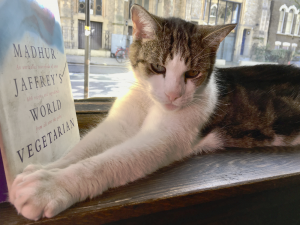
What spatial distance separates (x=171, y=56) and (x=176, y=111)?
25 cm

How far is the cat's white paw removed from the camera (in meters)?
0.46

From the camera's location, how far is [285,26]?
2164mm

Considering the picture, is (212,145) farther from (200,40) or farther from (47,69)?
(47,69)

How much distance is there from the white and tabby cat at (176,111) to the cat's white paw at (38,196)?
10cm

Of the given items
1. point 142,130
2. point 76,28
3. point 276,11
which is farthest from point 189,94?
point 276,11

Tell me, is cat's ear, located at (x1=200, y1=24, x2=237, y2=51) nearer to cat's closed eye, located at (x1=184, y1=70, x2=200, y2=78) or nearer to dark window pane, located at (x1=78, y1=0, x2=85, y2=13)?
cat's closed eye, located at (x1=184, y1=70, x2=200, y2=78)

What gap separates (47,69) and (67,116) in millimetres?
208

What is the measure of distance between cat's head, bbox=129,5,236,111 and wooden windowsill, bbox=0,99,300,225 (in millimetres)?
300

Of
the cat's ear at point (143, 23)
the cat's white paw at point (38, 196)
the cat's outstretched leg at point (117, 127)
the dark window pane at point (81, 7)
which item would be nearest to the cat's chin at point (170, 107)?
the cat's outstretched leg at point (117, 127)

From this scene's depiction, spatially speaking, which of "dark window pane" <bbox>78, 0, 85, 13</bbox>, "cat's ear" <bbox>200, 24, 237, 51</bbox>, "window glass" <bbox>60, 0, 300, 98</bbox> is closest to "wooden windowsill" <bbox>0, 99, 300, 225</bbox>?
"cat's ear" <bbox>200, 24, 237, 51</bbox>

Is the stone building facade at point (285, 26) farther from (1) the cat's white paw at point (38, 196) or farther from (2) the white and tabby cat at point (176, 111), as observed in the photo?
(1) the cat's white paw at point (38, 196)

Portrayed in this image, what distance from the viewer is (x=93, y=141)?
83cm

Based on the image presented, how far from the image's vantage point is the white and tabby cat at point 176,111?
2.36 ft

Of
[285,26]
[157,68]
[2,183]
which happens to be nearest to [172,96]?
[157,68]
